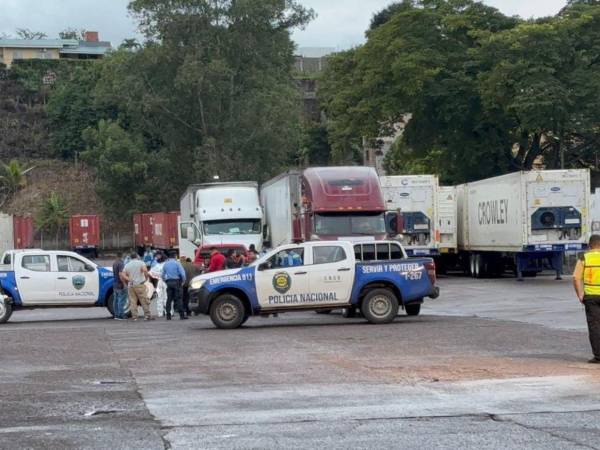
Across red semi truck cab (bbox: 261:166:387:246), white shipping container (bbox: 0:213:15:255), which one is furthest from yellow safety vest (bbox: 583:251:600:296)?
white shipping container (bbox: 0:213:15:255)

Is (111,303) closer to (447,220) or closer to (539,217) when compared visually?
(539,217)

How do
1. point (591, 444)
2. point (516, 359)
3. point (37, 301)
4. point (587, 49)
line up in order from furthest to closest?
1. point (587, 49)
2. point (37, 301)
3. point (516, 359)
4. point (591, 444)

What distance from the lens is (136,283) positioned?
83.8ft

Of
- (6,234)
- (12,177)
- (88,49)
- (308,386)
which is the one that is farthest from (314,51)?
(308,386)

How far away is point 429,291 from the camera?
22234 mm

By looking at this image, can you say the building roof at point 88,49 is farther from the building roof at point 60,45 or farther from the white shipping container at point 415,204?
the white shipping container at point 415,204

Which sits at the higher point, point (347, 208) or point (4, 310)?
point (347, 208)

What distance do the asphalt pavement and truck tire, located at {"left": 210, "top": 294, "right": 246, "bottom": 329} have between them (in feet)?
1.12

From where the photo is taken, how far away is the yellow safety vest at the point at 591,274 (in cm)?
1488

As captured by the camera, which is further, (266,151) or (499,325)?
(266,151)

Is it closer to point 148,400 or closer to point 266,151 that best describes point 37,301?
point 148,400

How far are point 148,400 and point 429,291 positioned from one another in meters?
11.2

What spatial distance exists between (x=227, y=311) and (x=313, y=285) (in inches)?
70.6

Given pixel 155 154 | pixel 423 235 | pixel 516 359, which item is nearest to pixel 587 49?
pixel 423 235
